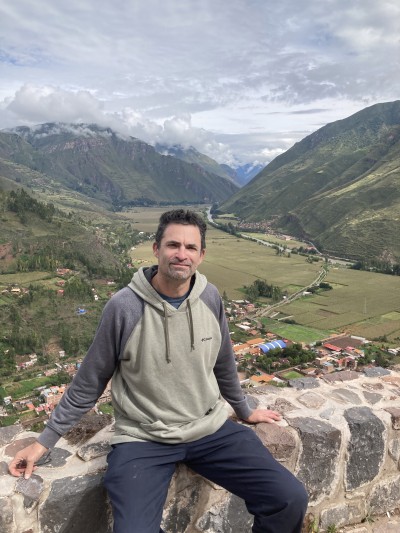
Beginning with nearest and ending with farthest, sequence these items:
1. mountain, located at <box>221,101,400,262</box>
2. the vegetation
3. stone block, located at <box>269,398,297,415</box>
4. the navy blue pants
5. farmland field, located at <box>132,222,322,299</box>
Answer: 1. the navy blue pants
2. stone block, located at <box>269,398,297,415</box>
3. the vegetation
4. farmland field, located at <box>132,222,322,299</box>
5. mountain, located at <box>221,101,400,262</box>

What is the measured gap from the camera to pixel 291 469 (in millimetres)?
3238

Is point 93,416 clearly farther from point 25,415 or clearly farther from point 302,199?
point 302,199

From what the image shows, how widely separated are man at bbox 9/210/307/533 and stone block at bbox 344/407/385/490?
105 centimetres

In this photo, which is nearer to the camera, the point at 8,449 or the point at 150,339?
the point at 150,339

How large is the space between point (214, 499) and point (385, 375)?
8.64 ft

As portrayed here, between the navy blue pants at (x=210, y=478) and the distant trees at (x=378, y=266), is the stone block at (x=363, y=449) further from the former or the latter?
the distant trees at (x=378, y=266)

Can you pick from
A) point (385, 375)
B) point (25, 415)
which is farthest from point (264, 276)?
point (385, 375)

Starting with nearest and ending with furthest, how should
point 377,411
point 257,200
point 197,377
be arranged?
point 197,377, point 377,411, point 257,200

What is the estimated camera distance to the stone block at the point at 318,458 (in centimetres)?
328

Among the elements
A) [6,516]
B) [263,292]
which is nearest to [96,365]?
[6,516]

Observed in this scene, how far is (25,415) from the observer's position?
84.9 feet

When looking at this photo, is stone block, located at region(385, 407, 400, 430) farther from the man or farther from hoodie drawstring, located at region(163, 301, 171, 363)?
hoodie drawstring, located at region(163, 301, 171, 363)

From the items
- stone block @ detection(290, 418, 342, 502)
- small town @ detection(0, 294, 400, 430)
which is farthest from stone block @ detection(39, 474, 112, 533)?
small town @ detection(0, 294, 400, 430)

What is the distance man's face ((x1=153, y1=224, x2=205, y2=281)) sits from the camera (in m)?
2.83
